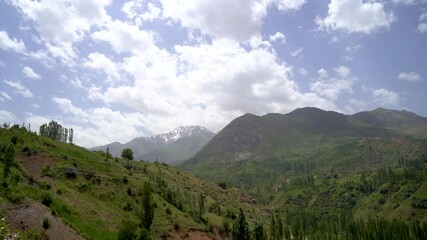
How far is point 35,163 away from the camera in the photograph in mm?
89938

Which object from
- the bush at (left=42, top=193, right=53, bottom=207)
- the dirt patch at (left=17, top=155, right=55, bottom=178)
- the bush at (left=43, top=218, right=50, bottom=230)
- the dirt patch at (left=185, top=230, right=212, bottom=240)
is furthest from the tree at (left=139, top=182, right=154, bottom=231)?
the bush at (left=43, top=218, right=50, bottom=230)

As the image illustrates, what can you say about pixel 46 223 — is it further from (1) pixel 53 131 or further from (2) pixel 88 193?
(1) pixel 53 131

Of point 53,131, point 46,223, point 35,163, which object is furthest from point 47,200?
point 53,131

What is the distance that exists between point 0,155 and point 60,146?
42.1 meters

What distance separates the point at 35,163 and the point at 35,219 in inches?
1695

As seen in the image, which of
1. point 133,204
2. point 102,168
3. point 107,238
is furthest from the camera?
point 102,168

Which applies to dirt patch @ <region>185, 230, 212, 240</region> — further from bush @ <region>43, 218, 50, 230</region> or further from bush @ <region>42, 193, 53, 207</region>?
bush @ <region>43, 218, 50, 230</region>

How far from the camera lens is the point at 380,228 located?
165000mm

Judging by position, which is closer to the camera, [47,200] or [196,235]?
[47,200]

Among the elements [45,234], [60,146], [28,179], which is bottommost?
[45,234]

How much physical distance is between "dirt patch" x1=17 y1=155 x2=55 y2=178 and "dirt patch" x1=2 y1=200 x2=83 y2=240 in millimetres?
32043

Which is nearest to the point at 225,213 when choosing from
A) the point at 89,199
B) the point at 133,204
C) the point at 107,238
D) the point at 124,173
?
the point at 124,173

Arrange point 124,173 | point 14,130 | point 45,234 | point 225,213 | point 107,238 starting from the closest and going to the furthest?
point 45,234, point 107,238, point 14,130, point 124,173, point 225,213

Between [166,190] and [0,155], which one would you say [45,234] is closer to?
[0,155]
